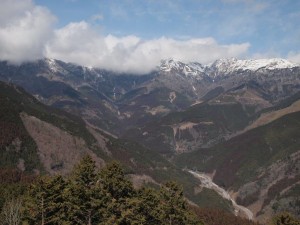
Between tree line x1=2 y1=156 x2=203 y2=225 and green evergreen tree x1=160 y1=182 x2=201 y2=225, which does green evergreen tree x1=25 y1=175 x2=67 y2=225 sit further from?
green evergreen tree x1=160 y1=182 x2=201 y2=225

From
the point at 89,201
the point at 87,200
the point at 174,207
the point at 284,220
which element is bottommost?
the point at 284,220

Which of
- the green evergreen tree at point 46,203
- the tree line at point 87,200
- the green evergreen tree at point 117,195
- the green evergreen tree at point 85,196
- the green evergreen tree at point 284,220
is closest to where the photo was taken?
the green evergreen tree at point 46,203

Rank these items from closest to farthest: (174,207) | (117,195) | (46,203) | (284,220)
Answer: (46,203) → (117,195) → (174,207) → (284,220)

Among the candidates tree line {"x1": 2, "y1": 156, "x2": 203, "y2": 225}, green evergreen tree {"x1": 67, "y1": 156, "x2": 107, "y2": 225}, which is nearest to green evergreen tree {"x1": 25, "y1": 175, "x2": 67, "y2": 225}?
tree line {"x1": 2, "y1": 156, "x2": 203, "y2": 225}

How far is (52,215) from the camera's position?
74500 mm

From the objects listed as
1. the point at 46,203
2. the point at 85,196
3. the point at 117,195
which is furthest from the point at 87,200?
the point at 46,203

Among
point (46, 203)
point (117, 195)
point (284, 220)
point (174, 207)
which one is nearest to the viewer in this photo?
point (46, 203)

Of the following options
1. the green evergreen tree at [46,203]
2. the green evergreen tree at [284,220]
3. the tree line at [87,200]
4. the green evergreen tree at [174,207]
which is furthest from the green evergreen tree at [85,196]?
the green evergreen tree at [284,220]

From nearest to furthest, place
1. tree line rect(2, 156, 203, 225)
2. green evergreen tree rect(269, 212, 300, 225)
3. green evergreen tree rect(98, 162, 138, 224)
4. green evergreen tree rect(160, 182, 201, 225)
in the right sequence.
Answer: tree line rect(2, 156, 203, 225) → green evergreen tree rect(98, 162, 138, 224) → green evergreen tree rect(160, 182, 201, 225) → green evergreen tree rect(269, 212, 300, 225)

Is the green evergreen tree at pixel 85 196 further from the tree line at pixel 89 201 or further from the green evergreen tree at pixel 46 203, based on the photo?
the green evergreen tree at pixel 46 203

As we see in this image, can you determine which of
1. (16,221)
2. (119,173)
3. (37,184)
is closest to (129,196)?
(119,173)

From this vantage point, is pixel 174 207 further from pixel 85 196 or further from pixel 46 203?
pixel 46 203

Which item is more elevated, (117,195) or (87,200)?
(117,195)

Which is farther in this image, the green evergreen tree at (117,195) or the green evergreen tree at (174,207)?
the green evergreen tree at (174,207)
